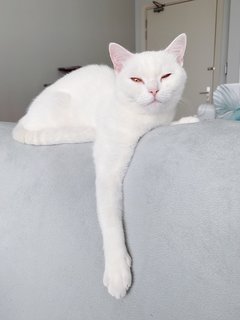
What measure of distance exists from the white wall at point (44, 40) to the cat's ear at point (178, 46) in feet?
6.61

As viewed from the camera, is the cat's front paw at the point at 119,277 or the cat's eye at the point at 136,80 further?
the cat's eye at the point at 136,80

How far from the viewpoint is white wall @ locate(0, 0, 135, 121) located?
2.38 meters

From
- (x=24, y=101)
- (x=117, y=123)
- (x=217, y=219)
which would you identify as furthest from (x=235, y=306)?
(x=24, y=101)

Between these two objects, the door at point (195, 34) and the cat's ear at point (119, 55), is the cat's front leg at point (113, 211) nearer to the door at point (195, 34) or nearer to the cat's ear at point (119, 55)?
the cat's ear at point (119, 55)

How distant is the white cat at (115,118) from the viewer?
52cm

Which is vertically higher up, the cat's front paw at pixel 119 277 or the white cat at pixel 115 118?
the white cat at pixel 115 118

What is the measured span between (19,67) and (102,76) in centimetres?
188

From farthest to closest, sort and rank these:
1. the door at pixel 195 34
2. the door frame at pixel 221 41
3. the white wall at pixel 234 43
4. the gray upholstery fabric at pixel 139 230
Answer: the door at pixel 195 34 < the door frame at pixel 221 41 < the white wall at pixel 234 43 < the gray upholstery fabric at pixel 139 230

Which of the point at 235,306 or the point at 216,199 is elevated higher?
the point at 216,199

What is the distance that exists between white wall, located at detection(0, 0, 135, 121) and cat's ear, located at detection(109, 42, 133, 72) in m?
1.95

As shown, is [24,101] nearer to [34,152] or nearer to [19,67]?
[19,67]

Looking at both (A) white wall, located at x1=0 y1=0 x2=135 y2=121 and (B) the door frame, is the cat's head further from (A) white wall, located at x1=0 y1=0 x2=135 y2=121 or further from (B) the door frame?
(B) the door frame

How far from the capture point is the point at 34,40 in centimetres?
255

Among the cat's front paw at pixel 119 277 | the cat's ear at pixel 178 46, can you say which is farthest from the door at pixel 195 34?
the cat's front paw at pixel 119 277
